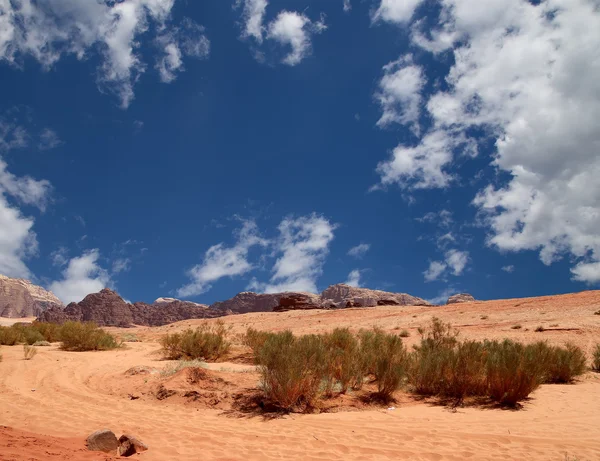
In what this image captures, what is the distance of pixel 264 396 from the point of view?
30.5 feet

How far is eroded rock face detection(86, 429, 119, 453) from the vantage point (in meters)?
5.78

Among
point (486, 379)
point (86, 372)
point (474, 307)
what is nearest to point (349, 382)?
point (486, 379)

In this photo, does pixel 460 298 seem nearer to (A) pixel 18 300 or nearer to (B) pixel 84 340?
(B) pixel 84 340

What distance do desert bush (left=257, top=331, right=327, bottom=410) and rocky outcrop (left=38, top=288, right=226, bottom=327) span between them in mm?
99665

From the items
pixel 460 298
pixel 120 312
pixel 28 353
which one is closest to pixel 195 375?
pixel 28 353

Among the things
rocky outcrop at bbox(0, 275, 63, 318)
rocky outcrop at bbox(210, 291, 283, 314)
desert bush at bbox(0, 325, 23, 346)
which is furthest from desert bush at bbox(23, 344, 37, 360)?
rocky outcrop at bbox(0, 275, 63, 318)

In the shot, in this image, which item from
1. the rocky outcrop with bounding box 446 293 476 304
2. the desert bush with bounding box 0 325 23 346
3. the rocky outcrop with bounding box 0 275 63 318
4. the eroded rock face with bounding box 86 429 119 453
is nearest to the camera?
the eroded rock face with bounding box 86 429 119 453

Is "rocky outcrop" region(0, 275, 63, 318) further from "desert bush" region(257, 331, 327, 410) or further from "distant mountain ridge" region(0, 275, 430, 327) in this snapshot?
"desert bush" region(257, 331, 327, 410)

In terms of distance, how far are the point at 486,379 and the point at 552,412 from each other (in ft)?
4.77

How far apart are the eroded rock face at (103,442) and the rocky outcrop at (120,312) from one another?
102444 mm

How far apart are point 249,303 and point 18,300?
97.5 m

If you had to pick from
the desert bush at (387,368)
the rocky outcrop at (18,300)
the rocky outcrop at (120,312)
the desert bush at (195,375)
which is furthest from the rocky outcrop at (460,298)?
the rocky outcrop at (18,300)

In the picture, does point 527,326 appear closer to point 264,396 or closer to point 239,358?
point 239,358

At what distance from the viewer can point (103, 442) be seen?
19.2 feet
